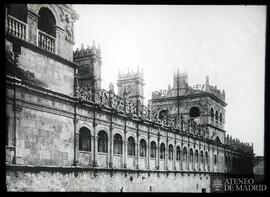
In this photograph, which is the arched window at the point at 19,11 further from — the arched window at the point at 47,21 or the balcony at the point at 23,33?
the arched window at the point at 47,21

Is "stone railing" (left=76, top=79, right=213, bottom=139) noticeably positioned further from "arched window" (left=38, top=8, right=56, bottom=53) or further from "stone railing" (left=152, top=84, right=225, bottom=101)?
"stone railing" (left=152, top=84, right=225, bottom=101)

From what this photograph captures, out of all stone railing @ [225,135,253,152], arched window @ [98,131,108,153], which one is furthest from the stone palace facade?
stone railing @ [225,135,253,152]

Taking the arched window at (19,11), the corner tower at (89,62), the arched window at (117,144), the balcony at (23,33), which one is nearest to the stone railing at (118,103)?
the corner tower at (89,62)

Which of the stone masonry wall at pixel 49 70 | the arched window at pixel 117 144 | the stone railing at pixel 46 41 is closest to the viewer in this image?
the stone masonry wall at pixel 49 70

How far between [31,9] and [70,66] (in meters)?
3.17

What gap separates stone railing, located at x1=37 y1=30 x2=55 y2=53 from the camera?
48.1 feet

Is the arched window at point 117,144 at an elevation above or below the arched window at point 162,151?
above

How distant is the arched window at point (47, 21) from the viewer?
15493mm

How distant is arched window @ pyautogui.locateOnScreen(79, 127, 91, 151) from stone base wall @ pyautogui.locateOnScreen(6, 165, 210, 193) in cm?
115

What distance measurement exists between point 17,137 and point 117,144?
848 cm

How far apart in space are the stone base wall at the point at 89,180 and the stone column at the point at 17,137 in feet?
1.03

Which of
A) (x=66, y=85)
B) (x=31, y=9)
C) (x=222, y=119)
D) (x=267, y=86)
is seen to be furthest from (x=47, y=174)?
(x=222, y=119)

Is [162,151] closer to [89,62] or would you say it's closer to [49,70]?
[89,62]

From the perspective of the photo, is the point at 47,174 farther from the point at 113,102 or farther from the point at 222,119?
the point at 222,119
